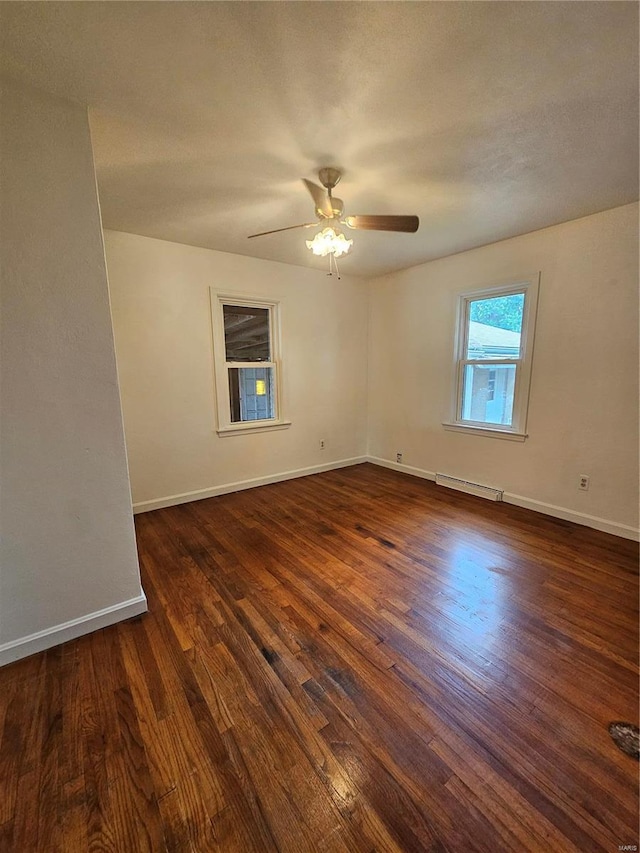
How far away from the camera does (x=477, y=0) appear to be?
3.72 ft

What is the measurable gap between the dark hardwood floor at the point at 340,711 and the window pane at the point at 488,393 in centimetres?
147

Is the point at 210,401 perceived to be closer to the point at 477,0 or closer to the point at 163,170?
the point at 163,170

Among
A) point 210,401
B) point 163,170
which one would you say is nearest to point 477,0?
point 163,170

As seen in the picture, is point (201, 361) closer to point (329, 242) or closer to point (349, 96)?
point (329, 242)

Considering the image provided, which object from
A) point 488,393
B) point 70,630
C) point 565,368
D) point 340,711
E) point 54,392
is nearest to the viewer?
point 340,711

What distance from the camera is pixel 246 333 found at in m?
3.83

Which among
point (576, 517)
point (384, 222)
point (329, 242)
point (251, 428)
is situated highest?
point (384, 222)

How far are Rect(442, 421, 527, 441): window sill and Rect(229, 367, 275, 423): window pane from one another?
2.11 meters

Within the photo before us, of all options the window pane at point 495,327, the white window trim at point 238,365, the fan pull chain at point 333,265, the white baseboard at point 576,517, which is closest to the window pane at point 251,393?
the white window trim at point 238,365

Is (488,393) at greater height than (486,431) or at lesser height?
greater

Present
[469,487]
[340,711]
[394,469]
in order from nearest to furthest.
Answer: [340,711]
[469,487]
[394,469]

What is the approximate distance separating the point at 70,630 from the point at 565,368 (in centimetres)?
398

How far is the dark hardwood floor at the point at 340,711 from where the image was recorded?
40.8 inches

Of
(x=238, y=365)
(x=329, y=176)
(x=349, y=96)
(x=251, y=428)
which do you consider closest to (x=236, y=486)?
(x=251, y=428)
